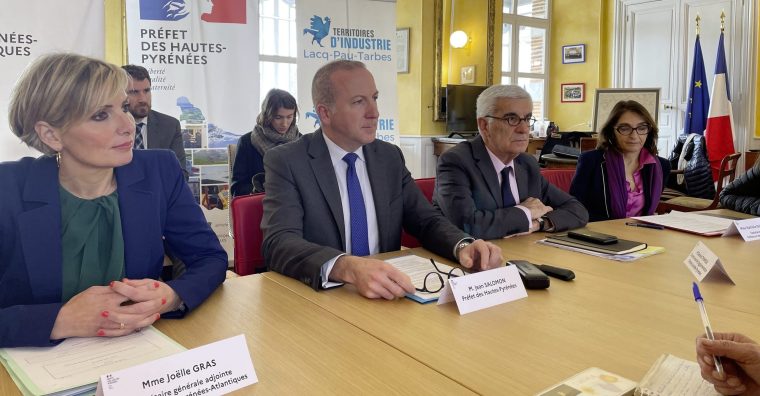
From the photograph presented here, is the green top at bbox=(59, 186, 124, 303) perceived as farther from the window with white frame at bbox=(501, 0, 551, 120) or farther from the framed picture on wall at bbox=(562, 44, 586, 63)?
the framed picture on wall at bbox=(562, 44, 586, 63)

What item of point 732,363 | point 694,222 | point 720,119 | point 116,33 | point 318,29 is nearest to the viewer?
point 732,363

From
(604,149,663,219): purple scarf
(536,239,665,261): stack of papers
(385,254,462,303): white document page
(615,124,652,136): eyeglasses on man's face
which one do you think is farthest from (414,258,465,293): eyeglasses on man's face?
(615,124,652,136): eyeglasses on man's face

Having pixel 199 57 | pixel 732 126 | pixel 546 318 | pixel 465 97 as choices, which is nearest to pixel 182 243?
pixel 546 318

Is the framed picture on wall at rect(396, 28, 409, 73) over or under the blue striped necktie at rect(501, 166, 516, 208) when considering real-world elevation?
over

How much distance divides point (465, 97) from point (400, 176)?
17.5 ft

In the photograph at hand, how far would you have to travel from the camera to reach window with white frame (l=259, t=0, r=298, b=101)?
19.6ft

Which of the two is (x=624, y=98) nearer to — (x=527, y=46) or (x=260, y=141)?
(x=527, y=46)

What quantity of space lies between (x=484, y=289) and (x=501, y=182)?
3.96 ft

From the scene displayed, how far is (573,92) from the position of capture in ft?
29.0

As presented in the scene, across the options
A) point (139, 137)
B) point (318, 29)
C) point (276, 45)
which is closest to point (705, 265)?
point (139, 137)

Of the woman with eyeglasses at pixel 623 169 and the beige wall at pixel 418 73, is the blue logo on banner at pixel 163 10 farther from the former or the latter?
the beige wall at pixel 418 73

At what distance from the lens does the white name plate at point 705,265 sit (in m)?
1.53

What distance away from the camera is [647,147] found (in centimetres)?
293

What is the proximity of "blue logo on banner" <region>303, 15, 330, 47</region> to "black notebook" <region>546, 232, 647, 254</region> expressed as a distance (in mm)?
3548
